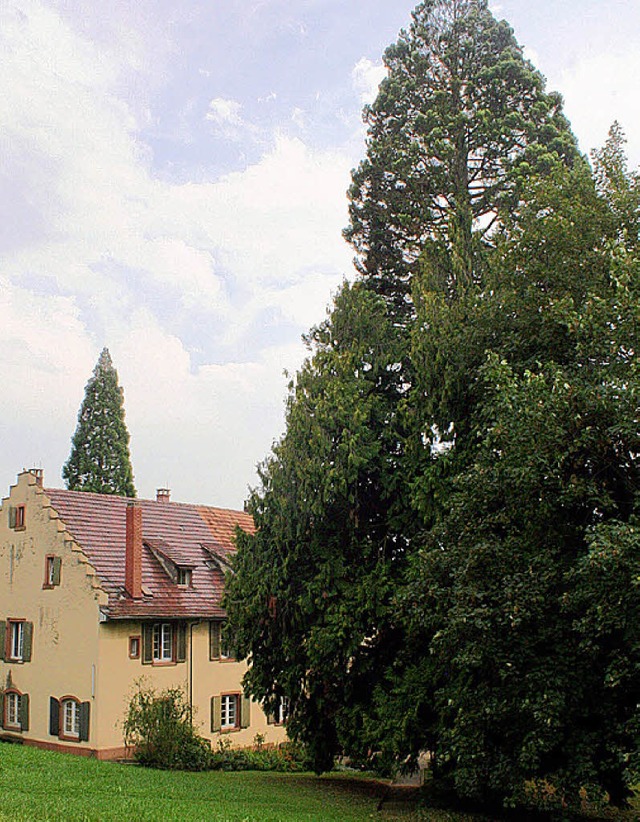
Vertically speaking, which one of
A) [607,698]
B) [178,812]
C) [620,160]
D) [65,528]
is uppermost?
[620,160]

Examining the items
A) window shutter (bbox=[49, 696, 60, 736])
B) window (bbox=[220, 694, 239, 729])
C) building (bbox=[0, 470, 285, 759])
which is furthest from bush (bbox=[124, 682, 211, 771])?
window (bbox=[220, 694, 239, 729])

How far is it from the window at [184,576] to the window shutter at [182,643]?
168 cm

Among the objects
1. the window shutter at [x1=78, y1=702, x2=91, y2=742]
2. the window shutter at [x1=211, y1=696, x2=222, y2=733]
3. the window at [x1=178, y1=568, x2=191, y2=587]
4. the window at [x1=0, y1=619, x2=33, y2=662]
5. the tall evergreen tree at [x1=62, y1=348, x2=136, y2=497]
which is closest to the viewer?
the window shutter at [x1=78, y1=702, x2=91, y2=742]

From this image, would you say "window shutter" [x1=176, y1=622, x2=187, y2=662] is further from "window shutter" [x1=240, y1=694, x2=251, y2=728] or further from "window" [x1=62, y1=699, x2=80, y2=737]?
"window" [x1=62, y1=699, x2=80, y2=737]

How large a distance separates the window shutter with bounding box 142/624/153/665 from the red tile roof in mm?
727

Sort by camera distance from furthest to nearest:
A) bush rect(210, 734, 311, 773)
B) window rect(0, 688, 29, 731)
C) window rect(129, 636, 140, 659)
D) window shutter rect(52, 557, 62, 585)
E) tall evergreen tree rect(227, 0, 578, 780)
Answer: window rect(0, 688, 29, 731) → window shutter rect(52, 557, 62, 585) → window rect(129, 636, 140, 659) → bush rect(210, 734, 311, 773) → tall evergreen tree rect(227, 0, 578, 780)

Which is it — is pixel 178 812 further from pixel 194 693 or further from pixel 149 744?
pixel 194 693

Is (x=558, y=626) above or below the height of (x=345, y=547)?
below

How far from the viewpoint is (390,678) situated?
1770 cm

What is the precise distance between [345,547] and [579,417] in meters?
8.04

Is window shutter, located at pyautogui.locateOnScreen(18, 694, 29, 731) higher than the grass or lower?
higher

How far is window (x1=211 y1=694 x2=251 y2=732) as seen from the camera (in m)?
28.9

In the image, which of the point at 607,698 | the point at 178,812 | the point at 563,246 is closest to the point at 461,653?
the point at 607,698

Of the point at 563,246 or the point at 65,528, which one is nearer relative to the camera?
the point at 563,246
